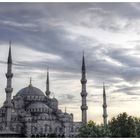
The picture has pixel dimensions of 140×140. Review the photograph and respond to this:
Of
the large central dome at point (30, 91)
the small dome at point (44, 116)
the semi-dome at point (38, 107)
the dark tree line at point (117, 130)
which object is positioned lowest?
the dark tree line at point (117, 130)

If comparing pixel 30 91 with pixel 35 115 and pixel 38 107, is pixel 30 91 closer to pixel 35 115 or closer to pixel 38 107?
pixel 38 107

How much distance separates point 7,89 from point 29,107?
236 inches

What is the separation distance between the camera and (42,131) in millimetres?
32219

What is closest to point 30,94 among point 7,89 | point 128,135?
point 7,89

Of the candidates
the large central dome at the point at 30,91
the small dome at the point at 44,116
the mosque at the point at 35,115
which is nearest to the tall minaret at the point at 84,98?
the mosque at the point at 35,115

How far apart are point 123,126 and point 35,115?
13838mm

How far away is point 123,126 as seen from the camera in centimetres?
2142

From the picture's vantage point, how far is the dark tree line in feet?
66.8

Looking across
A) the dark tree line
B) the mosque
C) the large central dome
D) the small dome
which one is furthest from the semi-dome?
the dark tree line

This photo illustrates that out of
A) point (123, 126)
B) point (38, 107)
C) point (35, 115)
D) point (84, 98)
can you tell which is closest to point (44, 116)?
point (35, 115)

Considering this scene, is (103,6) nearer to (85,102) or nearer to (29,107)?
(85,102)

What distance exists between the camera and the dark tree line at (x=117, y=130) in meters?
20.4

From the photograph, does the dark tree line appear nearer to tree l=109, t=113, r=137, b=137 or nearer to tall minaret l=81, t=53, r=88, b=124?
tree l=109, t=113, r=137, b=137

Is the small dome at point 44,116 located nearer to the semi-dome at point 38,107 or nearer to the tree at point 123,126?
the semi-dome at point 38,107
